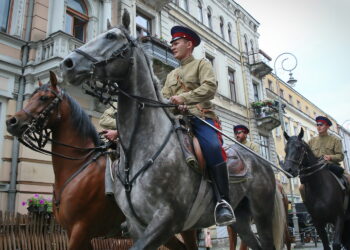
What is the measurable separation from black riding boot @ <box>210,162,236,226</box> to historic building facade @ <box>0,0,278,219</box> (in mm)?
1871

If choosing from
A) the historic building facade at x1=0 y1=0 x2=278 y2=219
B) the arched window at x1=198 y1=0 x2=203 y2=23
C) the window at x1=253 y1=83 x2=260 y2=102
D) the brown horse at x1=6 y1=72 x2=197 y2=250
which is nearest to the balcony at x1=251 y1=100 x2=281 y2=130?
→ the historic building facade at x1=0 y1=0 x2=278 y2=219

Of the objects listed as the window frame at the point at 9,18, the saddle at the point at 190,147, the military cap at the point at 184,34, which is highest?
the window frame at the point at 9,18

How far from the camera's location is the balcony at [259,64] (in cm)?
2752

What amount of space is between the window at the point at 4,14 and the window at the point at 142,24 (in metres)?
6.49

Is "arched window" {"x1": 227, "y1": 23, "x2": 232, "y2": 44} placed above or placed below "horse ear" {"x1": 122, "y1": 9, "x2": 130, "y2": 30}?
above

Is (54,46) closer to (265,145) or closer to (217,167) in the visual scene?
(217,167)

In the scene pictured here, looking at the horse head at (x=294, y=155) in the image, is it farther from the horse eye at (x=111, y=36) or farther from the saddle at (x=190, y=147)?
the horse eye at (x=111, y=36)

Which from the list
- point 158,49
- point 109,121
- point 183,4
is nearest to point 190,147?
point 109,121

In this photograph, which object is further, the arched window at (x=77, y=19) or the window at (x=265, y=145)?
the window at (x=265, y=145)

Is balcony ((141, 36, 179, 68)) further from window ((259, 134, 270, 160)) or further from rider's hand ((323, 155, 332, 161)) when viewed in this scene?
window ((259, 134, 270, 160))

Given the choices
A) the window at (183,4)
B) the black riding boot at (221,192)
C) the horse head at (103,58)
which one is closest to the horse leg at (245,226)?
the black riding boot at (221,192)

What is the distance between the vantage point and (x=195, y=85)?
390 centimetres

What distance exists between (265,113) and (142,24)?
500 inches

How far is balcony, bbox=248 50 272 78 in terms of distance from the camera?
27.5 metres
